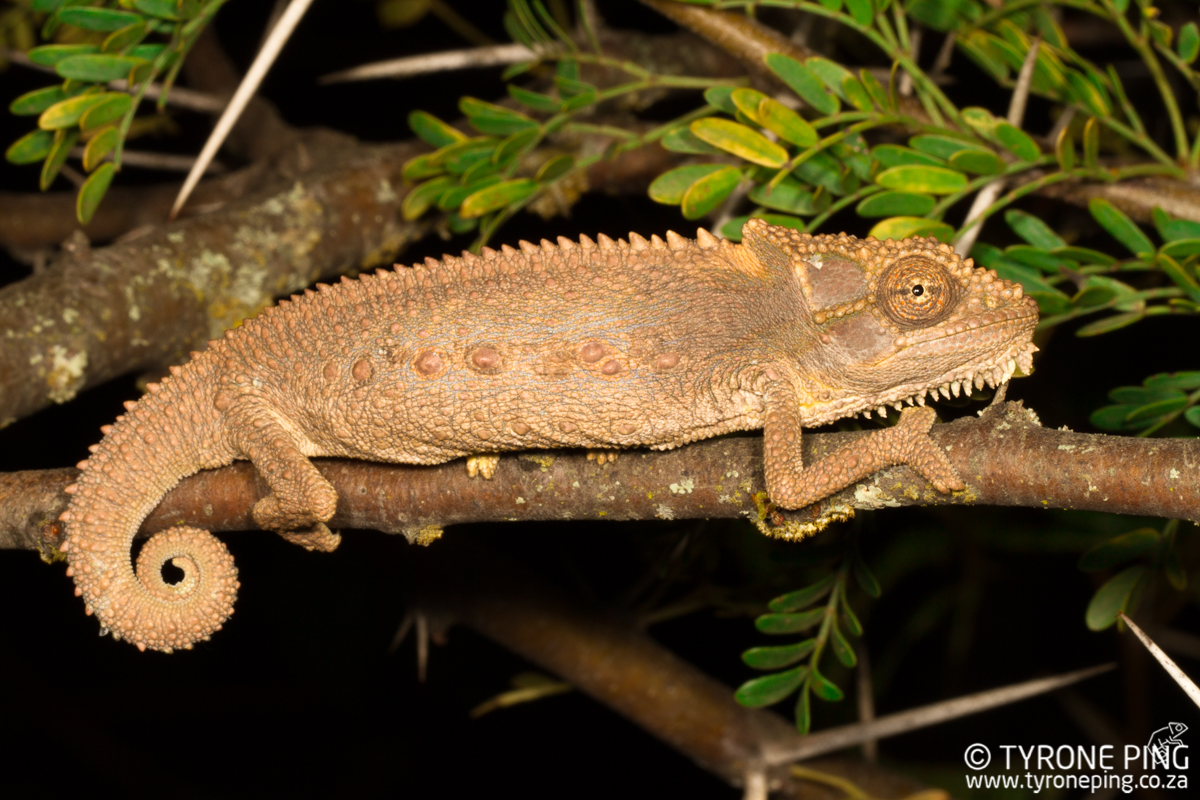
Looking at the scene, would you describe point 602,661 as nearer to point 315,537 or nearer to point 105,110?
point 315,537

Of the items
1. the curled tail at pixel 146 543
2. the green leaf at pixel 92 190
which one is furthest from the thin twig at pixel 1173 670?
the green leaf at pixel 92 190

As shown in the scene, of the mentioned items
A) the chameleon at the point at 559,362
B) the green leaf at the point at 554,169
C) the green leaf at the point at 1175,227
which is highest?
the green leaf at the point at 554,169

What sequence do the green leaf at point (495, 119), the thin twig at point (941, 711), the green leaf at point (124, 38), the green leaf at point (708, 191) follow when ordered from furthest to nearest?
1. the green leaf at point (495, 119)
2. the green leaf at point (124, 38)
3. the green leaf at point (708, 191)
4. the thin twig at point (941, 711)

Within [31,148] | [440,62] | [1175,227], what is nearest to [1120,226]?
[1175,227]

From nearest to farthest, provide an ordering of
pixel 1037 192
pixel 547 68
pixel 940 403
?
pixel 940 403 < pixel 1037 192 < pixel 547 68

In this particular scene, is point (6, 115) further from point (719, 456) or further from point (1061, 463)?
point (1061, 463)

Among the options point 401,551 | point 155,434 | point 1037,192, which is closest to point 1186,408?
point 1037,192

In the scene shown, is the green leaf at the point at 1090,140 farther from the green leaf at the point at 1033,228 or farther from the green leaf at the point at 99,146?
the green leaf at the point at 99,146
